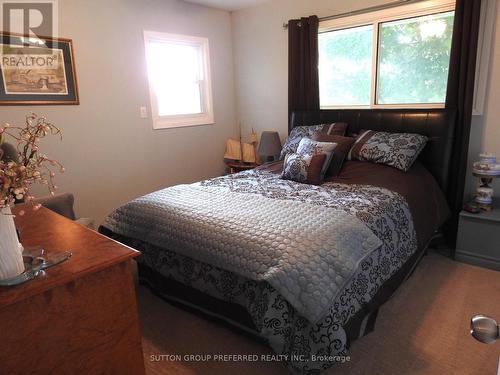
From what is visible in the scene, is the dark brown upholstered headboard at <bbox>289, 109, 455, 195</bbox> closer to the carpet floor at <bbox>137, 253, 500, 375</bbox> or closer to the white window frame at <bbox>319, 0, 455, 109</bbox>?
the white window frame at <bbox>319, 0, 455, 109</bbox>

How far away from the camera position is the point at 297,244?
1.51 metres

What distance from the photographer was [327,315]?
142 cm

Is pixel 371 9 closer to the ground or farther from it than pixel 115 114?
farther from it

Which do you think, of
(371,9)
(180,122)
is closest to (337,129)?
(371,9)

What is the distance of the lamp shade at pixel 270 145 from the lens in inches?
151

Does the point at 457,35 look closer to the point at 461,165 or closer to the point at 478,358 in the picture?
the point at 461,165

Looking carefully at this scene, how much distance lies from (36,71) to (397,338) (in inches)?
129

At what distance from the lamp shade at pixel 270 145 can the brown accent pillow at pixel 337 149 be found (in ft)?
2.95

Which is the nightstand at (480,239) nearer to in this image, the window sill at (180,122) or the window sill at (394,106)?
the window sill at (394,106)

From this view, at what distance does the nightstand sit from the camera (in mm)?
Answer: 2488

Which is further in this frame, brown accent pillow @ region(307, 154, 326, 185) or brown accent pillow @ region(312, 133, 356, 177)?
brown accent pillow @ region(312, 133, 356, 177)

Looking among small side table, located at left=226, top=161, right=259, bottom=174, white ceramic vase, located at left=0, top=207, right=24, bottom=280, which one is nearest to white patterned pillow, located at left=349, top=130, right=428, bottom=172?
small side table, located at left=226, top=161, right=259, bottom=174

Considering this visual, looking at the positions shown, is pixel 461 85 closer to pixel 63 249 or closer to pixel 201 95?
pixel 201 95

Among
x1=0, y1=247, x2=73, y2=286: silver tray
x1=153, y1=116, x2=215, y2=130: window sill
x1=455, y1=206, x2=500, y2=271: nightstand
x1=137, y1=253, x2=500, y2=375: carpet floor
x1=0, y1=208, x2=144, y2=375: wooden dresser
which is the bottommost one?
x1=137, y1=253, x2=500, y2=375: carpet floor
